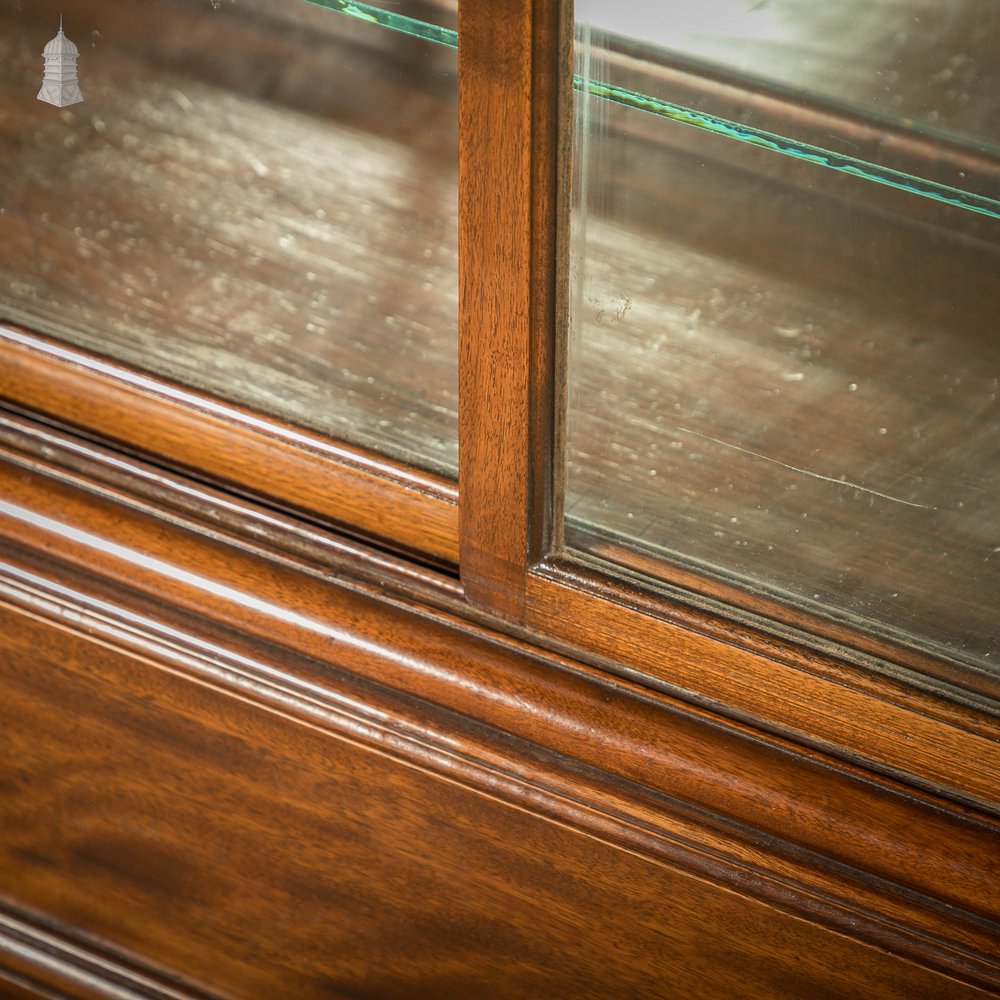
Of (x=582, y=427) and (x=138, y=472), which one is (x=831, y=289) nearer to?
(x=582, y=427)

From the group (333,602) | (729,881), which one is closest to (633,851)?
(729,881)

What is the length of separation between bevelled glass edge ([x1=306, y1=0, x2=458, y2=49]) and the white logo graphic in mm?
112

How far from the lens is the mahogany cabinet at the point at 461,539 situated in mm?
348

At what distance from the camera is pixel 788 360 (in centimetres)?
37

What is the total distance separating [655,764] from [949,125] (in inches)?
9.4

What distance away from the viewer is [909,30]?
1.01 feet

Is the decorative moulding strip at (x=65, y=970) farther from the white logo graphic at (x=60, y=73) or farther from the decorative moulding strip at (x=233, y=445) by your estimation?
the white logo graphic at (x=60, y=73)

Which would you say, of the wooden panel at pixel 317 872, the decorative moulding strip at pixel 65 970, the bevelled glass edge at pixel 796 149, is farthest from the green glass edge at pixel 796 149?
the decorative moulding strip at pixel 65 970

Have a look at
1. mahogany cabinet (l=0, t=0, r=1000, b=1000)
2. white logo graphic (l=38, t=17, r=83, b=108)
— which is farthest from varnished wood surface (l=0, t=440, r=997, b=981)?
white logo graphic (l=38, t=17, r=83, b=108)

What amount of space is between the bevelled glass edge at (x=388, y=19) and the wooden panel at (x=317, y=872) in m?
0.28

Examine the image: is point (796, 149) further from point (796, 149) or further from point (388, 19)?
point (388, 19)

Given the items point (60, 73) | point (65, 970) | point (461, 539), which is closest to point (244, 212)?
point (60, 73)

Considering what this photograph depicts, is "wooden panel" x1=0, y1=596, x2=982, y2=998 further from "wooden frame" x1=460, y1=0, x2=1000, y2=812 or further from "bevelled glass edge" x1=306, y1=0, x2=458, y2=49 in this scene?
"bevelled glass edge" x1=306, y1=0, x2=458, y2=49

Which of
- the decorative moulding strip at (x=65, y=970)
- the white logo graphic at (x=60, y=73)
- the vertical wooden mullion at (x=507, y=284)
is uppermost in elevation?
the white logo graphic at (x=60, y=73)
